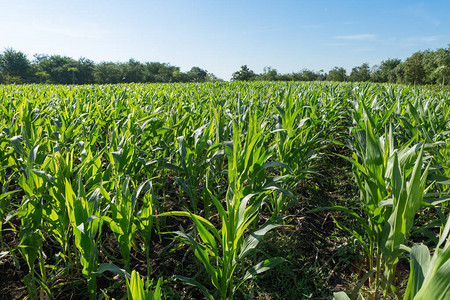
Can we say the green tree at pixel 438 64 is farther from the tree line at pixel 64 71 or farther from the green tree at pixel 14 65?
the green tree at pixel 14 65

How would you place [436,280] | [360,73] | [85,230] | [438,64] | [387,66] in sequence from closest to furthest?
[436,280] → [85,230] → [438,64] → [387,66] → [360,73]

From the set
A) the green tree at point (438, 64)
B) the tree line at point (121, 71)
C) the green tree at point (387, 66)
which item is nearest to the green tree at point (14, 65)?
the tree line at point (121, 71)

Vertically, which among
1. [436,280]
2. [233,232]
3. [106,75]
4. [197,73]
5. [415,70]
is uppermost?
[197,73]

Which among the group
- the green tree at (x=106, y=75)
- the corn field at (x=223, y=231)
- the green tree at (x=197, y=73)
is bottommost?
the corn field at (x=223, y=231)

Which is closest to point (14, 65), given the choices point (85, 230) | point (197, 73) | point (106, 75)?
point (106, 75)

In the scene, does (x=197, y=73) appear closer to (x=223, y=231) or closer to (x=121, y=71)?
(x=121, y=71)

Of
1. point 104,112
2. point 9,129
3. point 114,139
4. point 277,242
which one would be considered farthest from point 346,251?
point 104,112

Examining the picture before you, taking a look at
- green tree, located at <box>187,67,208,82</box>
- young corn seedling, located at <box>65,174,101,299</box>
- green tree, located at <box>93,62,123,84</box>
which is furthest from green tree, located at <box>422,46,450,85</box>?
green tree, located at <box>93,62,123,84</box>

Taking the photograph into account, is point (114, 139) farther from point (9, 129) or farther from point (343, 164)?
point (343, 164)

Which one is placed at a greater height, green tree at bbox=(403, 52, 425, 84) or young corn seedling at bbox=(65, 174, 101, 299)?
green tree at bbox=(403, 52, 425, 84)

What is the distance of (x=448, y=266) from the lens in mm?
541

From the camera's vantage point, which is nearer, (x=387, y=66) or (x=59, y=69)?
(x=59, y=69)

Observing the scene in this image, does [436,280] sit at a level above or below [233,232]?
above

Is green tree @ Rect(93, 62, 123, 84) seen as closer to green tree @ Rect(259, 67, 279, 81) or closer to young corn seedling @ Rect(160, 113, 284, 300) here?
green tree @ Rect(259, 67, 279, 81)
